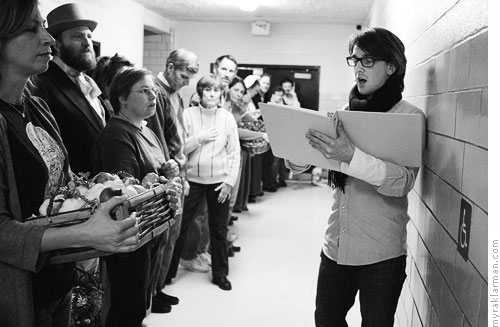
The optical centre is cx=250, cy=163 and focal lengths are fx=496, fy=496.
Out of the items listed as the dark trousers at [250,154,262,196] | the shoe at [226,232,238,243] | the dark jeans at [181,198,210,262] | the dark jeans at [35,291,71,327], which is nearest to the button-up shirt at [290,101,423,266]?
the dark jeans at [35,291,71,327]

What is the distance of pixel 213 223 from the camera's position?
11.6 feet

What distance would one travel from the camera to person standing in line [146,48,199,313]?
3055 millimetres

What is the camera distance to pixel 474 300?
116 cm

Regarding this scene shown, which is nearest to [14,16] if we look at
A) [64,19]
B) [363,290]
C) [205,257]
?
[64,19]

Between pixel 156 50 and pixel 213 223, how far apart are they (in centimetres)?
591

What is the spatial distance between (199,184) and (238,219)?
7.49 ft

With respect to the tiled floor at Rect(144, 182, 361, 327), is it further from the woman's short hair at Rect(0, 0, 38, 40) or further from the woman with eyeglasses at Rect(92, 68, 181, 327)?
the woman's short hair at Rect(0, 0, 38, 40)

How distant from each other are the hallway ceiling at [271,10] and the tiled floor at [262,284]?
2.95 meters

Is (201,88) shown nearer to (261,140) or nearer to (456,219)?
(261,140)

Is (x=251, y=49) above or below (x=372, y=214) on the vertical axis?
above

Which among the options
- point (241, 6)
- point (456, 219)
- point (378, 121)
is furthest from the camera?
point (241, 6)

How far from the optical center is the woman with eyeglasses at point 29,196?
117 centimetres

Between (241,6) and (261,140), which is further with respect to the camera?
(241,6)

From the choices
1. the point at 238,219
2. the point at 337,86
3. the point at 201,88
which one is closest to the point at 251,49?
the point at 337,86
